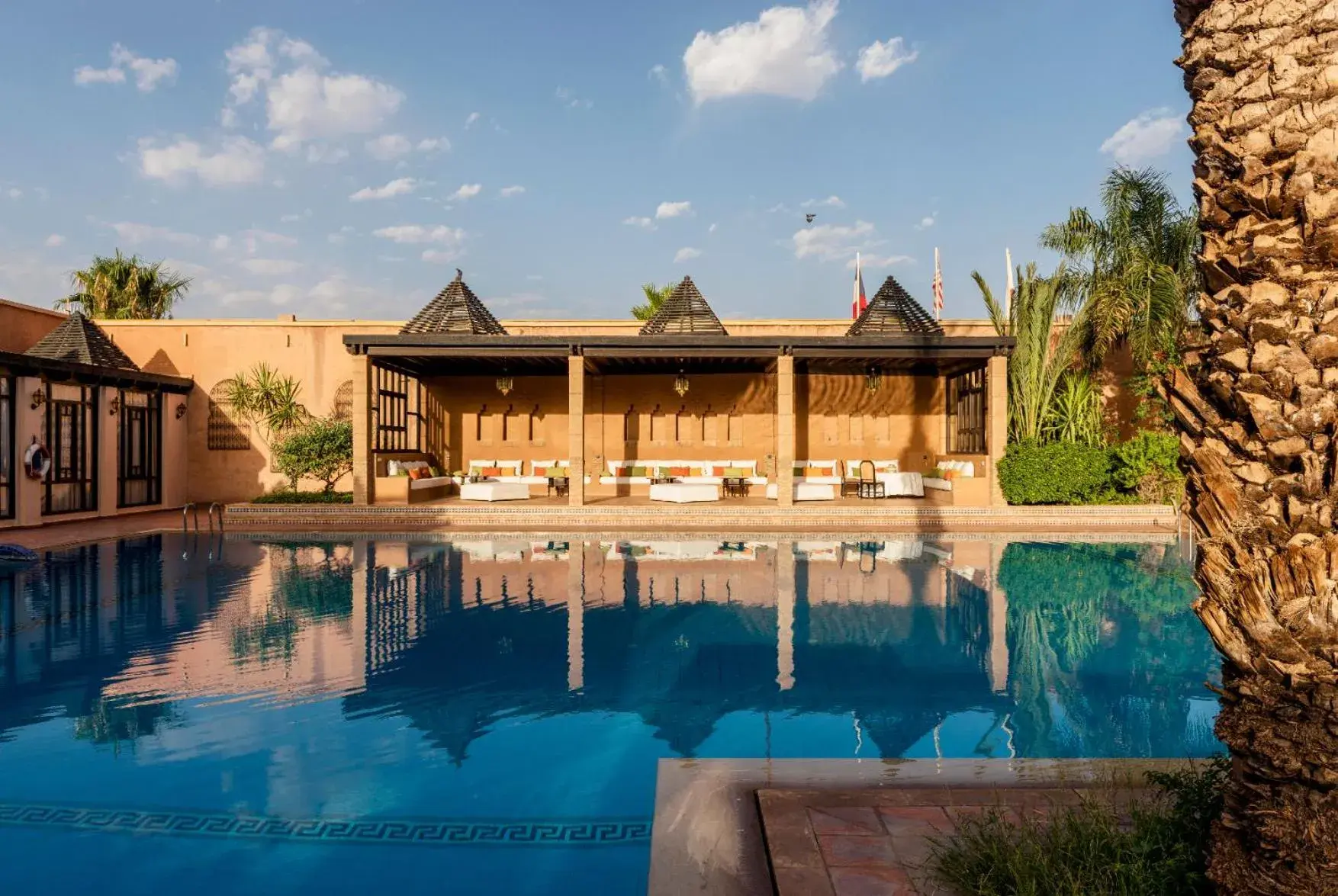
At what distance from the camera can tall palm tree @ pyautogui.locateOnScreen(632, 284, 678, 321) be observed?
2036 centimetres

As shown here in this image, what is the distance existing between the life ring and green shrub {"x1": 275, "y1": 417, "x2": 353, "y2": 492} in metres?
3.75

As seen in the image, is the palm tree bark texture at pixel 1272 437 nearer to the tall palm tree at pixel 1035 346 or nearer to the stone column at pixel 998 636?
the stone column at pixel 998 636

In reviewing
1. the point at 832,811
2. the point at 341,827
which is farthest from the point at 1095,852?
the point at 341,827

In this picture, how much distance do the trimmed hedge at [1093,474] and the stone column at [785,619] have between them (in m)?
6.03

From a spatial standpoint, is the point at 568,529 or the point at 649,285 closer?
the point at 568,529

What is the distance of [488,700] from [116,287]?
23.6 metres

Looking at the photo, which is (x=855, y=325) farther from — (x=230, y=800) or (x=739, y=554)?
(x=230, y=800)

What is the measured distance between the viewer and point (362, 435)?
45.2 ft

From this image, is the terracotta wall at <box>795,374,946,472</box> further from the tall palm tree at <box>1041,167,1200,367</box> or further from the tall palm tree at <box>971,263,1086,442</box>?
the tall palm tree at <box>1041,167,1200,367</box>

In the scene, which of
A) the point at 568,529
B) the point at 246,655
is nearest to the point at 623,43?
the point at 568,529

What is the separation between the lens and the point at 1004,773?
10.5 feet

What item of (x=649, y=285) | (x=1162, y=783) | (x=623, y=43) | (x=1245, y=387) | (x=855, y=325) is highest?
(x=623, y=43)

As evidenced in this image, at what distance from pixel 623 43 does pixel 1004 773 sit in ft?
64.2

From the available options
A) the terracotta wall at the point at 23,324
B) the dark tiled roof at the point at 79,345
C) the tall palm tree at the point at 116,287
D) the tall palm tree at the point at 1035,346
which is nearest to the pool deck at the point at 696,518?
the tall palm tree at the point at 1035,346
